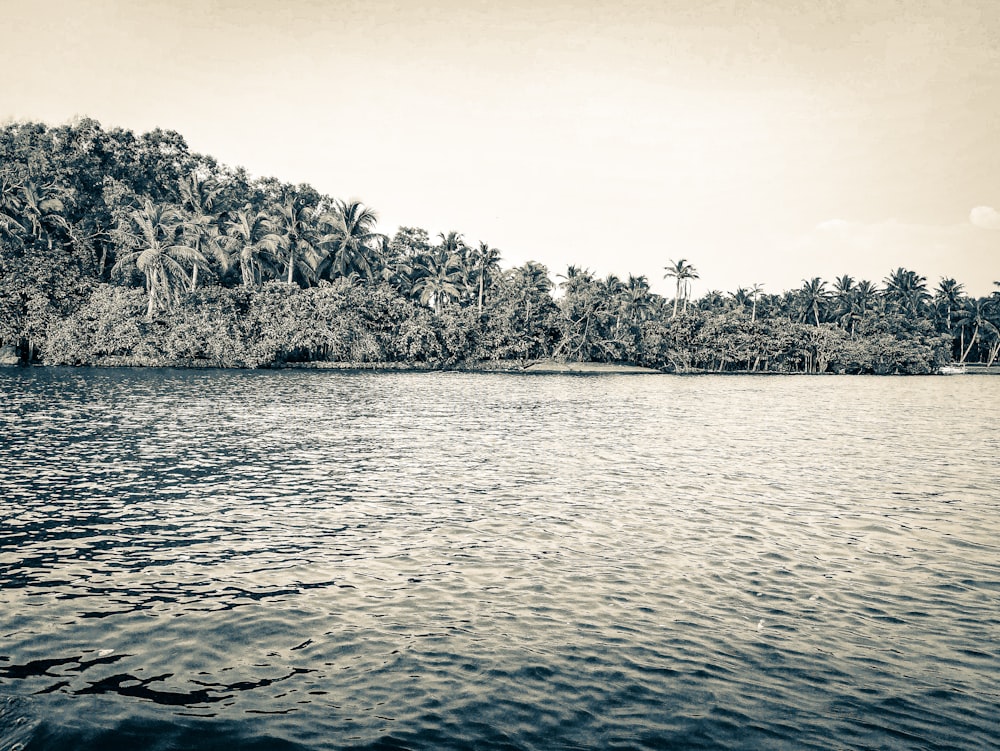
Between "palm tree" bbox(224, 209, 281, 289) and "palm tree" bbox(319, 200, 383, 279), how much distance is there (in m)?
8.50

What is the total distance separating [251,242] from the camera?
103 meters

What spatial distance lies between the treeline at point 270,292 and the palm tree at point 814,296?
14125mm

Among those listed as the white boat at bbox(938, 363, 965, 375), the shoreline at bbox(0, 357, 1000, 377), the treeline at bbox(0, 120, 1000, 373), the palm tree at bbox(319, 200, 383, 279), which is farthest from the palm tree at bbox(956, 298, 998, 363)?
the palm tree at bbox(319, 200, 383, 279)

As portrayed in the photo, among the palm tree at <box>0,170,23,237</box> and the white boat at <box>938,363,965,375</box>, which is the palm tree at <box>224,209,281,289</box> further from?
the white boat at <box>938,363,965,375</box>

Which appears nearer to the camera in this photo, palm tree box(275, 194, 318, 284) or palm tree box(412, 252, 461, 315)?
palm tree box(275, 194, 318, 284)

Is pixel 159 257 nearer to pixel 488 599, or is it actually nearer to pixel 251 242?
pixel 251 242

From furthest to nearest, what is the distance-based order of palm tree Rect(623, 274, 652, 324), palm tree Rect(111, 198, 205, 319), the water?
palm tree Rect(623, 274, 652, 324)
palm tree Rect(111, 198, 205, 319)
the water

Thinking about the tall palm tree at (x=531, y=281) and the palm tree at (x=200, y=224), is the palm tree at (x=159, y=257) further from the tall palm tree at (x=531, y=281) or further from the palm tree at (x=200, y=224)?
the tall palm tree at (x=531, y=281)

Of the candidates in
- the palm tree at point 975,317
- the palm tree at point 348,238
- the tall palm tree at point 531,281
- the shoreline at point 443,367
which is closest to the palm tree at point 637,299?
the shoreline at point 443,367

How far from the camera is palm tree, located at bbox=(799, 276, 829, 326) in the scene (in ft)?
549

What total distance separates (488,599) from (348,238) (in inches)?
4058

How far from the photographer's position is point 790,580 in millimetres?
14289

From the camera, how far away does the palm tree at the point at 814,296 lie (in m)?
167

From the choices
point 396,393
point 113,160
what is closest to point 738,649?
point 396,393
